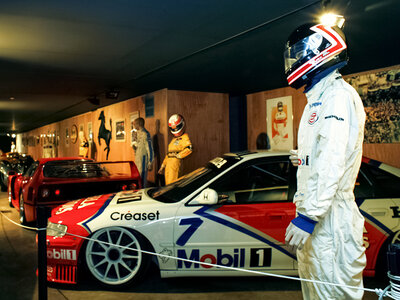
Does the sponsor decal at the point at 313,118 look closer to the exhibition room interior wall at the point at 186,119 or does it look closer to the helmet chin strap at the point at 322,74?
the helmet chin strap at the point at 322,74

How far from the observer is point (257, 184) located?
3.68 meters

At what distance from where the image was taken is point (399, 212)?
3238 mm

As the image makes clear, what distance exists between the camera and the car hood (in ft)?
11.0

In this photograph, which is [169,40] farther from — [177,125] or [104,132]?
[104,132]

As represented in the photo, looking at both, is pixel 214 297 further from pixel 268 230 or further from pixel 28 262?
pixel 28 262

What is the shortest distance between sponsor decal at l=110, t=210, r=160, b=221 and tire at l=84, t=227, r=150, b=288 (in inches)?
4.2

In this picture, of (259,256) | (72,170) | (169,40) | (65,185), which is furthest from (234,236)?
(72,170)

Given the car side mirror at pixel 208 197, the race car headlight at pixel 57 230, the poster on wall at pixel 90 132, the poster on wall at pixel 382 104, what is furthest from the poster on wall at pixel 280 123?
the poster on wall at pixel 90 132

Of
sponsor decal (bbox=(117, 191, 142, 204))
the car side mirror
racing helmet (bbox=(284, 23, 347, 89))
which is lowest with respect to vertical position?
sponsor decal (bbox=(117, 191, 142, 204))

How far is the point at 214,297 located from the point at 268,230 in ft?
2.61

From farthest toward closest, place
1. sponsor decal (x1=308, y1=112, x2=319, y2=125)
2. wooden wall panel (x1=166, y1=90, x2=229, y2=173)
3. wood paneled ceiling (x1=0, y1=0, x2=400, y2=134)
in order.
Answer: wooden wall panel (x1=166, y1=90, x2=229, y2=173), wood paneled ceiling (x1=0, y1=0, x2=400, y2=134), sponsor decal (x1=308, y1=112, x2=319, y2=125)

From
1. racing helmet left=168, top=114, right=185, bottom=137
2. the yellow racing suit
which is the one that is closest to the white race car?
the yellow racing suit

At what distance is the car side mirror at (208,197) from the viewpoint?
3062 millimetres

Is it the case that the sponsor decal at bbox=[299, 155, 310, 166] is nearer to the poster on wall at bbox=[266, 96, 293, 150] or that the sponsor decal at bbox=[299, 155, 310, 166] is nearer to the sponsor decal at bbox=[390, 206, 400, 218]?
the sponsor decal at bbox=[390, 206, 400, 218]
